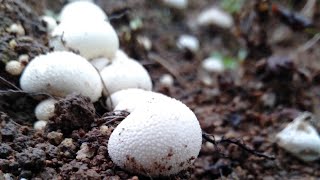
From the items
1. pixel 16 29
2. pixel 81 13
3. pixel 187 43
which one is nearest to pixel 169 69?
pixel 187 43

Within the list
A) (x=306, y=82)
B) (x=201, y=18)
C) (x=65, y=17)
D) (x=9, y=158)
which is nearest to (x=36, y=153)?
(x=9, y=158)

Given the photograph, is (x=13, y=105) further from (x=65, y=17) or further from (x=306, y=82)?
(x=306, y=82)

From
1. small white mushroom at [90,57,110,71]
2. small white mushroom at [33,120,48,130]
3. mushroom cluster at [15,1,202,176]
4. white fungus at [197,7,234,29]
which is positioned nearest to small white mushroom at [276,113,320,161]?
mushroom cluster at [15,1,202,176]

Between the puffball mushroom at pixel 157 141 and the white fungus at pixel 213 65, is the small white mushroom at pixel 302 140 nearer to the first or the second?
the puffball mushroom at pixel 157 141

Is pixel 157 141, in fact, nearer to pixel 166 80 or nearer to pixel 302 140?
pixel 302 140

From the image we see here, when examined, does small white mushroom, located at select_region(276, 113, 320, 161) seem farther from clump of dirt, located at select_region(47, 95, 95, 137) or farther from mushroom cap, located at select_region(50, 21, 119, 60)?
clump of dirt, located at select_region(47, 95, 95, 137)

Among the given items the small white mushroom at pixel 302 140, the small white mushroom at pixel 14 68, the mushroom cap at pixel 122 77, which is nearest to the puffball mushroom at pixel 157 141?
the mushroom cap at pixel 122 77
